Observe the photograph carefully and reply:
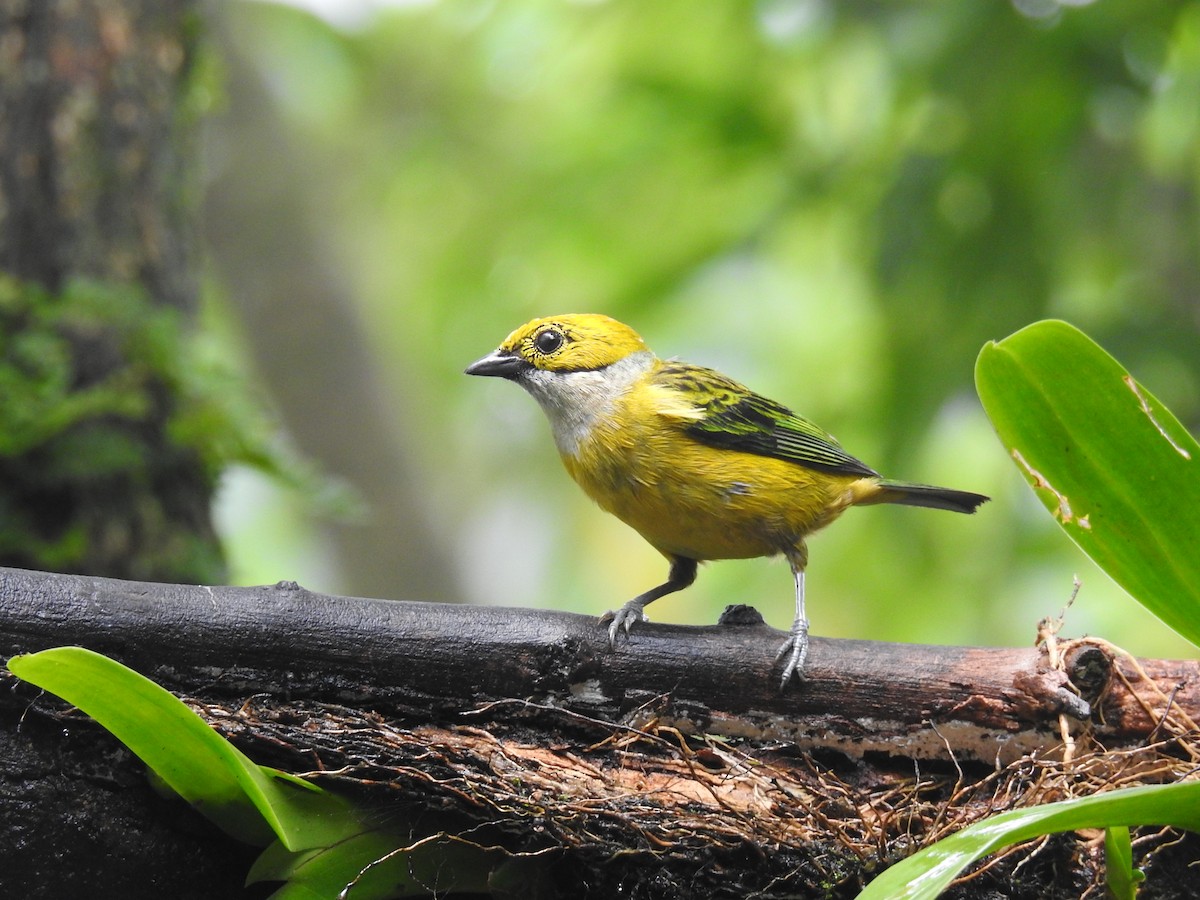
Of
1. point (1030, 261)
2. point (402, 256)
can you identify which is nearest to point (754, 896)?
point (1030, 261)

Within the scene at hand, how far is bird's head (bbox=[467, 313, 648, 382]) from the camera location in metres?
3.37

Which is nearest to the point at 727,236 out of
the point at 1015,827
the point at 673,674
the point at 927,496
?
the point at 927,496

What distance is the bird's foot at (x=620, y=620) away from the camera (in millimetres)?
2275

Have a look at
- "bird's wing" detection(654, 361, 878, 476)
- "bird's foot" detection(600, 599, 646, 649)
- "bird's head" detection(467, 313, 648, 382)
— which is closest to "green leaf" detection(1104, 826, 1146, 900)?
"bird's foot" detection(600, 599, 646, 649)

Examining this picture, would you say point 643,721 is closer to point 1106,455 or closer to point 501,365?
point 1106,455

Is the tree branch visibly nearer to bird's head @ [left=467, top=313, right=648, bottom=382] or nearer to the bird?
the bird

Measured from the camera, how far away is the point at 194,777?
70.0 inches

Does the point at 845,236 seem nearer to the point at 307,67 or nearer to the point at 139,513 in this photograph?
the point at 139,513

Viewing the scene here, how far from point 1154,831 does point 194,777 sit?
1761 millimetres

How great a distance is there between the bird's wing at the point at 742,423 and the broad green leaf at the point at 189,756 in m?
1.59

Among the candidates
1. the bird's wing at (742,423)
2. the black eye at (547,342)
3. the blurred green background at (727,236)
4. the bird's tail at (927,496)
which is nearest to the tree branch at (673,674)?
the bird's wing at (742,423)

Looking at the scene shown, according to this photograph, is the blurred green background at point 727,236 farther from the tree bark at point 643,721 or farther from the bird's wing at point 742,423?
the tree bark at point 643,721

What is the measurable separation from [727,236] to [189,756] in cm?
513

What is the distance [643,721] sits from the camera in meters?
2.19
